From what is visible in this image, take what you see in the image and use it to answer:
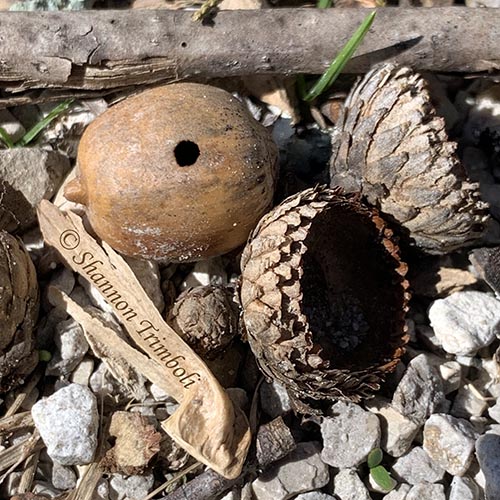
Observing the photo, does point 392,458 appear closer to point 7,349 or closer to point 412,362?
point 412,362

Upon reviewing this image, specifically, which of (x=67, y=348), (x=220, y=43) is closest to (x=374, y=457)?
(x=67, y=348)

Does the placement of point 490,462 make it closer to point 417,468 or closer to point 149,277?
point 417,468

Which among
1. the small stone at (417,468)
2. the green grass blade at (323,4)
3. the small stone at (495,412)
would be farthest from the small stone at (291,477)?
the green grass blade at (323,4)

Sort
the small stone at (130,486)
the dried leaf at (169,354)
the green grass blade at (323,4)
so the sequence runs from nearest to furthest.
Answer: the dried leaf at (169,354) → the small stone at (130,486) → the green grass blade at (323,4)

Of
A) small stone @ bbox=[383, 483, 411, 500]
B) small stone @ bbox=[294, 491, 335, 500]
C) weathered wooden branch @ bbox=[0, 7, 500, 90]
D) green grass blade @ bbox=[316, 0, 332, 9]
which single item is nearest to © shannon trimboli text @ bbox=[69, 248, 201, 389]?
small stone @ bbox=[294, 491, 335, 500]

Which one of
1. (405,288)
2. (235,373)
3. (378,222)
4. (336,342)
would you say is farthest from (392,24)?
(235,373)

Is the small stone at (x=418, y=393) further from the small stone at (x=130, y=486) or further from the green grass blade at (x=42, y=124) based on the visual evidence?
the green grass blade at (x=42, y=124)
